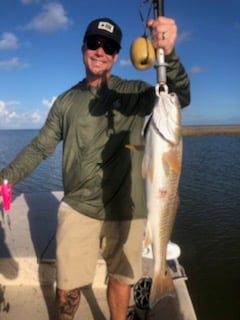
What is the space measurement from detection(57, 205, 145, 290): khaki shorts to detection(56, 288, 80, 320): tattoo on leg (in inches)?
3.8

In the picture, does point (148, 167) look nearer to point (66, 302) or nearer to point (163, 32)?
point (163, 32)

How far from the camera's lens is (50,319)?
4926 mm

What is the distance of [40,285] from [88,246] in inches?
78.4

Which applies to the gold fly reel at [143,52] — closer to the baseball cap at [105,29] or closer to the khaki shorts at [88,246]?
the baseball cap at [105,29]

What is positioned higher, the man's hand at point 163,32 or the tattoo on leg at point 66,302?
the man's hand at point 163,32

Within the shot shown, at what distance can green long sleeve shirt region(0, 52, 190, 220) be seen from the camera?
12.8 feet

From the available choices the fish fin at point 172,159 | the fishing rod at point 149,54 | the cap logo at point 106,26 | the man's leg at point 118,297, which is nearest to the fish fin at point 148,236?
the fish fin at point 172,159

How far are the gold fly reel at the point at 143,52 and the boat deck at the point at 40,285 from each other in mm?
2704

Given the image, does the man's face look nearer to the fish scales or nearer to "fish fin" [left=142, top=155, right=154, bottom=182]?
the fish scales

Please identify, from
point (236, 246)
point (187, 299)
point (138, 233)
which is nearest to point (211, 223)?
point (236, 246)

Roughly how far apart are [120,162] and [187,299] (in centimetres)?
201

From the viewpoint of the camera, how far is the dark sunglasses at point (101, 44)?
150 inches

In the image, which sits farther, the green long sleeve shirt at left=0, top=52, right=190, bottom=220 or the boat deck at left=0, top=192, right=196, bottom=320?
the boat deck at left=0, top=192, right=196, bottom=320

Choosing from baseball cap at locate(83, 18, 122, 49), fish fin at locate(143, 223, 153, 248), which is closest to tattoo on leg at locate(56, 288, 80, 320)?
fish fin at locate(143, 223, 153, 248)
